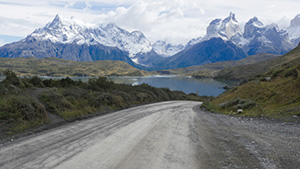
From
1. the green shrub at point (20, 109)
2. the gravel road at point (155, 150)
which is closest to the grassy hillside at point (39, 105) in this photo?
the green shrub at point (20, 109)

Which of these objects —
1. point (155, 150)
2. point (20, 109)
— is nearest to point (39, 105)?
point (20, 109)

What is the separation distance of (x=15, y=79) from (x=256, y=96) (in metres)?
23.3

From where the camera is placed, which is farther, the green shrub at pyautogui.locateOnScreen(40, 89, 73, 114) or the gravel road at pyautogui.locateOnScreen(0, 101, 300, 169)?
the green shrub at pyautogui.locateOnScreen(40, 89, 73, 114)

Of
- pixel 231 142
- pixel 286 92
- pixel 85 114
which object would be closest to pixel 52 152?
pixel 231 142

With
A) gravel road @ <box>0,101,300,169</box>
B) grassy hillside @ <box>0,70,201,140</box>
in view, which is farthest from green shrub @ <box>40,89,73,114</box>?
gravel road @ <box>0,101,300,169</box>

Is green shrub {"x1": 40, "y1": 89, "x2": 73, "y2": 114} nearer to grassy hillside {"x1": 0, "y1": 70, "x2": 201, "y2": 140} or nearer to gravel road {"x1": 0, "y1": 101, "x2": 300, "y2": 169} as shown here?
grassy hillside {"x1": 0, "y1": 70, "x2": 201, "y2": 140}

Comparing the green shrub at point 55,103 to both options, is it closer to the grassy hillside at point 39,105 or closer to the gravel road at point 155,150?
the grassy hillside at point 39,105

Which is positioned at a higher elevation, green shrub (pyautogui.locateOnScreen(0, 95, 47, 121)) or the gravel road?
green shrub (pyautogui.locateOnScreen(0, 95, 47, 121))

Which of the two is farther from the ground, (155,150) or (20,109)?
(20,109)

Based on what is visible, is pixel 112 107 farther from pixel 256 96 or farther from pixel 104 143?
pixel 256 96

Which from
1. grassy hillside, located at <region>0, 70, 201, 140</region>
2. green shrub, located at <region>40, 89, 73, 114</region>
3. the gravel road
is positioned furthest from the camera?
green shrub, located at <region>40, 89, 73, 114</region>

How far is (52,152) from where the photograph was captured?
705 centimetres

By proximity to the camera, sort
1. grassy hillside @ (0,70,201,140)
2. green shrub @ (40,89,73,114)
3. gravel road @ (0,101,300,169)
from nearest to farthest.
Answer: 1. gravel road @ (0,101,300,169)
2. grassy hillside @ (0,70,201,140)
3. green shrub @ (40,89,73,114)

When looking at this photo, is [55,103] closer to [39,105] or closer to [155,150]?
[39,105]
